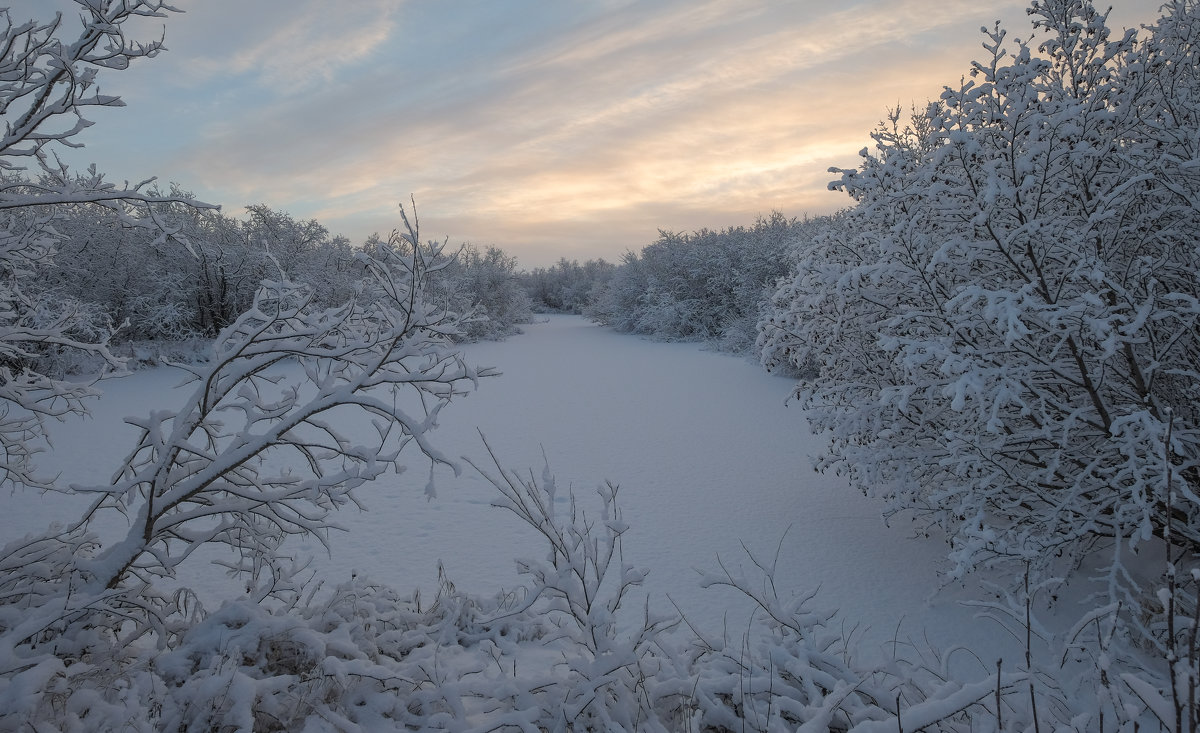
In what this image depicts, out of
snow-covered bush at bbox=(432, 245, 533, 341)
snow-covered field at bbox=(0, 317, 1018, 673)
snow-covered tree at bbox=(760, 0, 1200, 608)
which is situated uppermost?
snow-covered bush at bbox=(432, 245, 533, 341)

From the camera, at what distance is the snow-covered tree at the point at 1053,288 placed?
395 centimetres

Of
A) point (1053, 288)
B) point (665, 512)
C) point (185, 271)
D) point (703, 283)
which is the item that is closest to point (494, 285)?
point (703, 283)

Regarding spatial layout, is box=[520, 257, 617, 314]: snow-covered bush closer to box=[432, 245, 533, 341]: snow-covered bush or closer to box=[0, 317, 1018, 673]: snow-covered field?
box=[432, 245, 533, 341]: snow-covered bush

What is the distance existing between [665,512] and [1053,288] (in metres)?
4.36

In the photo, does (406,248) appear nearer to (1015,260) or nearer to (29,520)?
(1015,260)

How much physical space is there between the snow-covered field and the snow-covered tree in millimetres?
879

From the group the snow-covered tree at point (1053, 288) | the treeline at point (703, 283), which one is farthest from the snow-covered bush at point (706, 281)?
the snow-covered tree at point (1053, 288)

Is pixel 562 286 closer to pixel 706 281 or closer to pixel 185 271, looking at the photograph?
pixel 706 281

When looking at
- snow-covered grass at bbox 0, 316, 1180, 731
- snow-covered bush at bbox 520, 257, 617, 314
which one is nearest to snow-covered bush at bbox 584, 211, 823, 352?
snow-covered grass at bbox 0, 316, 1180, 731

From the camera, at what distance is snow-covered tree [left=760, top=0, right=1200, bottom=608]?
13.0 ft

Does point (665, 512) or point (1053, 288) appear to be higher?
point (1053, 288)

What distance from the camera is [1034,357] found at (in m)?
4.32

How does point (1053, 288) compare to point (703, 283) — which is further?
Answer: point (703, 283)

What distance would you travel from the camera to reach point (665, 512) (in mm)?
7109
